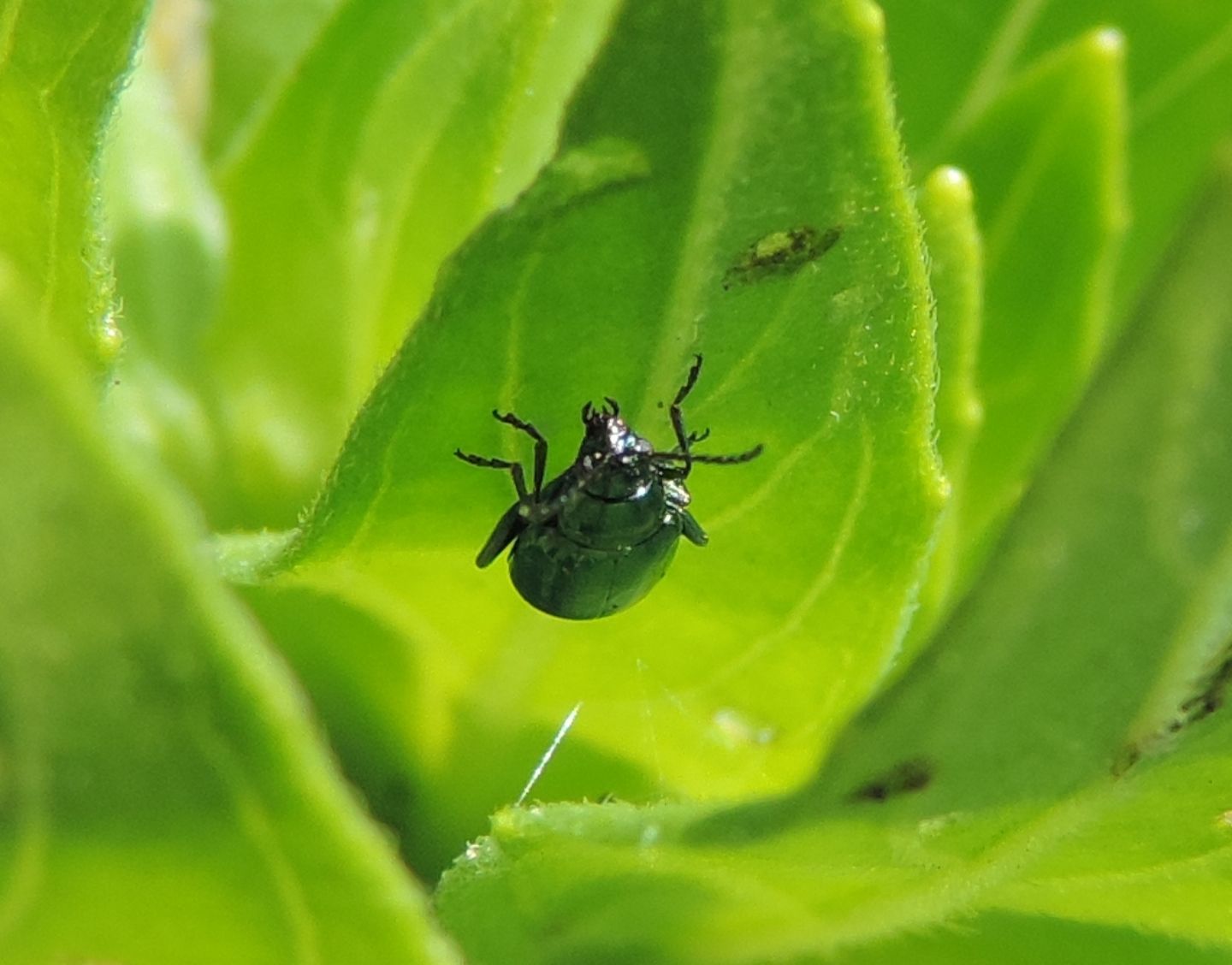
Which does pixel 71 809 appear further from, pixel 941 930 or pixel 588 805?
pixel 941 930

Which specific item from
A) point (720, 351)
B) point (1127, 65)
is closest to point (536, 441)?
point (720, 351)

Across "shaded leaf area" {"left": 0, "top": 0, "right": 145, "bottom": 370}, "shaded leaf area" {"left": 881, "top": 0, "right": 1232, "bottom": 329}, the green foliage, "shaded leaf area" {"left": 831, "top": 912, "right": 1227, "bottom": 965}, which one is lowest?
"shaded leaf area" {"left": 831, "top": 912, "right": 1227, "bottom": 965}

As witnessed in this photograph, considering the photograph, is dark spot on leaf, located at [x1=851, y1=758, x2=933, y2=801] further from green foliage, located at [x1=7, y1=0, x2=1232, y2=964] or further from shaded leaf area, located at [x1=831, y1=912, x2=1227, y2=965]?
shaded leaf area, located at [x1=831, y1=912, x2=1227, y2=965]

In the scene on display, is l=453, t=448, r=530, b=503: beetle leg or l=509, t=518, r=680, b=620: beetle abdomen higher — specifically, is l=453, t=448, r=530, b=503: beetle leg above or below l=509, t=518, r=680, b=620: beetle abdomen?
below

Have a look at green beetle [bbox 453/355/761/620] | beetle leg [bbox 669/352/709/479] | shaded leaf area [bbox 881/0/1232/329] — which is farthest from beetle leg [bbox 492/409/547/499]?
shaded leaf area [bbox 881/0/1232/329]

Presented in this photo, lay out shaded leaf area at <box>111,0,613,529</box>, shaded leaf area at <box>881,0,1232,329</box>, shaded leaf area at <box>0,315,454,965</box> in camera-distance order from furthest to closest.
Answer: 1. shaded leaf area at <box>881,0,1232,329</box>
2. shaded leaf area at <box>111,0,613,529</box>
3. shaded leaf area at <box>0,315,454,965</box>

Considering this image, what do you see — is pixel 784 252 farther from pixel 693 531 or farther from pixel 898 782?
pixel 898 782

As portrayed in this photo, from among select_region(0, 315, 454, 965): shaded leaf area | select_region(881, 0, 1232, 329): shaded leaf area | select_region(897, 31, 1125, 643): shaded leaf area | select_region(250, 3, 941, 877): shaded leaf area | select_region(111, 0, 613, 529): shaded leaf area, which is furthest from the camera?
select_region(881, 0, 1232, 329): shaded leaf area
